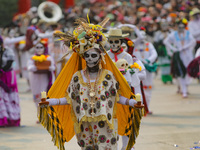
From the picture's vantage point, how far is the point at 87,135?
6734 mm

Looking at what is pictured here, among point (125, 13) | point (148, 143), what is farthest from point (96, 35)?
point (125, 13)

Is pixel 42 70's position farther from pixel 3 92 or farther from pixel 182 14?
pixel 182 14

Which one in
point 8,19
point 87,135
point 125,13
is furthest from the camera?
point 8,19

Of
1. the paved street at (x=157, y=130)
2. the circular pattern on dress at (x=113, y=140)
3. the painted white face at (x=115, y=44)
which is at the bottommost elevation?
the paved street at (x=157, y=130)

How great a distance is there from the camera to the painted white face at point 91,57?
6699mm

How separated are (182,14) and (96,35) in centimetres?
1268

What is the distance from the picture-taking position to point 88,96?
6672 millimetres

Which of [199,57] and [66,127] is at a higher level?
[199,57]

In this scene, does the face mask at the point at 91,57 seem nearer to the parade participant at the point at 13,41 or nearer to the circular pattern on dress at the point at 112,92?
the circular pattern on dress at the point at 112,92

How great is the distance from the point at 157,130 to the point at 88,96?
145 inches

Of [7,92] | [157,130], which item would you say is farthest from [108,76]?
[7,92]

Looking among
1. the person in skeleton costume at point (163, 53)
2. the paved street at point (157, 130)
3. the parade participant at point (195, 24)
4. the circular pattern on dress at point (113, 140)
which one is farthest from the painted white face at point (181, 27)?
the circular pattern on dress at point (113, 140)

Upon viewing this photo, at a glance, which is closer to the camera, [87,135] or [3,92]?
[87,135]

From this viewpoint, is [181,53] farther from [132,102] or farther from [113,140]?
[113,140]
